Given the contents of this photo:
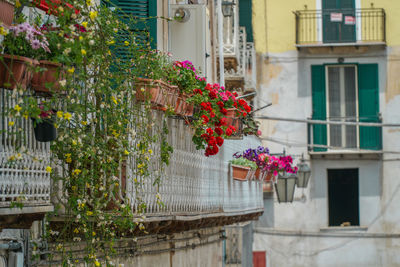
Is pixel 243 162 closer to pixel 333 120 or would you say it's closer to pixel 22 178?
pixel 22 178

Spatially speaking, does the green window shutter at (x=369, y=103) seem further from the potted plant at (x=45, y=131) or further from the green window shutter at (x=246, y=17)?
the potted plant at (x=45, y=131)

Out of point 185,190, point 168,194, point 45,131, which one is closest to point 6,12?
point 45,131

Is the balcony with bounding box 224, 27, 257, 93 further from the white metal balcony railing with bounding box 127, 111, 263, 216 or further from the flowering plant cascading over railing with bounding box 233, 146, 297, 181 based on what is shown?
the white metal balcony railing with bounding box 127, 111, 263, 216

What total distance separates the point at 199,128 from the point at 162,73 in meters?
1.35

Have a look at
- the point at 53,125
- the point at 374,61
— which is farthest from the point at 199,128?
the point at 374,61

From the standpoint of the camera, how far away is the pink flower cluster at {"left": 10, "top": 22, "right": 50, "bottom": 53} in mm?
6988

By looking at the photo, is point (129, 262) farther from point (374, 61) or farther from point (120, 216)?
point (374, 61)

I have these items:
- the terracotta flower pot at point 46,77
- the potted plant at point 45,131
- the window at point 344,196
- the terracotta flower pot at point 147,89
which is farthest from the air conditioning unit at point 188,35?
the window at point 344,196

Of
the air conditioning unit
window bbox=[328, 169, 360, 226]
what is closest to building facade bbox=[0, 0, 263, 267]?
the air conditioning unit

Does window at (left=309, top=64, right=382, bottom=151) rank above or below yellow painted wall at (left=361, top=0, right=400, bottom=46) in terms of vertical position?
below

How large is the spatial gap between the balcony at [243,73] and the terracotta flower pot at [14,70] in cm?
1697

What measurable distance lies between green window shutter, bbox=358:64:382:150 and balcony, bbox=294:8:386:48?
0.91m

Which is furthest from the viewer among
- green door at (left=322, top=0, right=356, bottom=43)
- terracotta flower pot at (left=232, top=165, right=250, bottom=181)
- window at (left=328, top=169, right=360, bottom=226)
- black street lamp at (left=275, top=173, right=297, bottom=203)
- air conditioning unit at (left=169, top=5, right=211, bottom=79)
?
window at (left=328, top=169, right=360, bottom=226)

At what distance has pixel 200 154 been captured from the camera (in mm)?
13211
